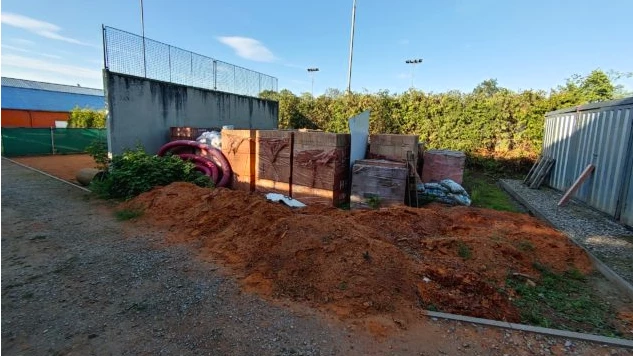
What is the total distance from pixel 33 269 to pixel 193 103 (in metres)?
7.13

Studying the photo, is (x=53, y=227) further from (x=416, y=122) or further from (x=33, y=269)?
(x=416, y=122)

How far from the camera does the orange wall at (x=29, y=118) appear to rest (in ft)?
76.9

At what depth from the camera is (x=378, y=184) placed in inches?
246

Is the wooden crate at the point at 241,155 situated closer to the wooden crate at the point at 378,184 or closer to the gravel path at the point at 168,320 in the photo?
the wooden crate at the point at 378,184

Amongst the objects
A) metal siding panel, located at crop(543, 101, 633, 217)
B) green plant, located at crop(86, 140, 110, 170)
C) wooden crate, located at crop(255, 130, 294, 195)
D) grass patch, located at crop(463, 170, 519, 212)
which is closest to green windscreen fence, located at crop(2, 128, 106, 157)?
green plant, located at crop(86, 140, 110, 170)

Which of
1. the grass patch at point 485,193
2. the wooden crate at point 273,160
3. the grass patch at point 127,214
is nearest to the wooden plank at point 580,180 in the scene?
the grass patch at point 485,193

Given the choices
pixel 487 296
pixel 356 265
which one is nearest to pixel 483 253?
pixel 487 296

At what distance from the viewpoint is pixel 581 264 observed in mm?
3760

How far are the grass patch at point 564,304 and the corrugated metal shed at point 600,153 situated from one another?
8.87 ft

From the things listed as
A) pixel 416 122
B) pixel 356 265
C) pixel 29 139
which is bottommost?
pixel 356 265

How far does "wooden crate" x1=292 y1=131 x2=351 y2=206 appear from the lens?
251 inches

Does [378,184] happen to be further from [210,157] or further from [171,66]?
[171,66]

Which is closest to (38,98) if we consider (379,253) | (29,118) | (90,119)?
(29,118)

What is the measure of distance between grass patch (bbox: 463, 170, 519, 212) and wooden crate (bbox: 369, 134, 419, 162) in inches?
77.3
